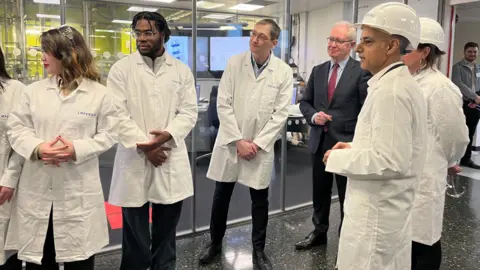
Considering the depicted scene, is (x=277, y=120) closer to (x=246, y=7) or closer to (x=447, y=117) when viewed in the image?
(x=447, y=117)

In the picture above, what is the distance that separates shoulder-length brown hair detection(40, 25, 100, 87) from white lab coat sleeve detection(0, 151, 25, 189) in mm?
391

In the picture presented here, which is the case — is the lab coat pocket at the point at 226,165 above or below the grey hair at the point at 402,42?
below

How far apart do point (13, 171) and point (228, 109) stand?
4.38 ft

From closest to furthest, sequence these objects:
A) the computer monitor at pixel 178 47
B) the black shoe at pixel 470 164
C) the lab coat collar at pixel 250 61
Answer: the lab coat collar at pixel 250 61 → the computer monitor at pixel 178 47 → the black shoe at pixel 470 164

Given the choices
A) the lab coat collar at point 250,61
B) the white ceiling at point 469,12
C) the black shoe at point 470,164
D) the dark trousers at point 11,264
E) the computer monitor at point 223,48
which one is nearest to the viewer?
the dark trousers at point 11,264

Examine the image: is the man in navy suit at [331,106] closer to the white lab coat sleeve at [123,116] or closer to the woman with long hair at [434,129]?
the woman with long hair at [434,129]

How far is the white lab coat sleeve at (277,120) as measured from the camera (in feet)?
8.48

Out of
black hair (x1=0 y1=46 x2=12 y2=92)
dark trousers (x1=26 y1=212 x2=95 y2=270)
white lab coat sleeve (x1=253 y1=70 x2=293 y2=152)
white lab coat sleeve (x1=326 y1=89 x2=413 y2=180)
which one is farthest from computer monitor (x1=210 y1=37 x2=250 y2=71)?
white lab coat sleeve (x1=326 y1=89 x2=413 y2=180)

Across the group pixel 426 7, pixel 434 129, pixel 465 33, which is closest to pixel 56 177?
pixel 434 129

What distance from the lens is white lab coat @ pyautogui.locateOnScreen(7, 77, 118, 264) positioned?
1752 millimetres

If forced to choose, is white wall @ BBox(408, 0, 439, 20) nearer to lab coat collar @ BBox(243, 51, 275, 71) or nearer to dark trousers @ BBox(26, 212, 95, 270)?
lab coat collar @ BBox(243, 51, 275, 71)

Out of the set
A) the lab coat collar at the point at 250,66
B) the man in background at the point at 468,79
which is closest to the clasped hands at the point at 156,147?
the lab coat collar at the point at 250,66

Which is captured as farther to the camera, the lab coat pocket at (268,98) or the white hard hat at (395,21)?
the lab coat pocket at (268,98)

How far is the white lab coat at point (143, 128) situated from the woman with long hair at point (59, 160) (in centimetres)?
32
